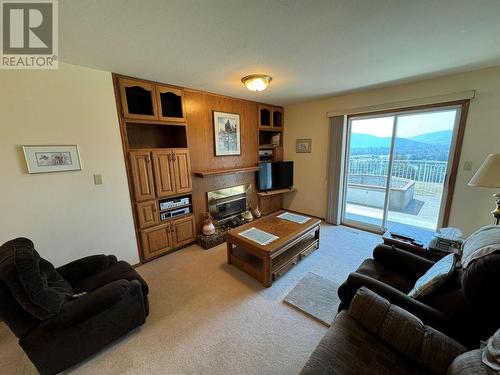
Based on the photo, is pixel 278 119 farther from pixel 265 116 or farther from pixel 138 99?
pixel 138 99

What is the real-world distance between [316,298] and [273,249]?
0.65 metres

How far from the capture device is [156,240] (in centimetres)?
288

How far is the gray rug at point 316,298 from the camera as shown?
189 centimetres

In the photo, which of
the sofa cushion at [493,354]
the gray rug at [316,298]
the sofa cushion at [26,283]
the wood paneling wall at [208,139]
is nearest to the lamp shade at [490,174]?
the sofa cushion at [493,354]

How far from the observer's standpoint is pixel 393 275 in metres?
1.75

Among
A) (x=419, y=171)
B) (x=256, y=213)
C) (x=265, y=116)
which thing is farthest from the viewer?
(x=265, y=116)

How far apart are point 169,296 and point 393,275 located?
2207 mm

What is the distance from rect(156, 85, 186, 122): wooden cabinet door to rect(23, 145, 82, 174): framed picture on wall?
1087 mm

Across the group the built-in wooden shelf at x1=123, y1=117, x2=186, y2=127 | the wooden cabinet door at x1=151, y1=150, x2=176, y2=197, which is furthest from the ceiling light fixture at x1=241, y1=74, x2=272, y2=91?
the wooden cabinet door at x1=151, y1=150, x2=176, y2=197

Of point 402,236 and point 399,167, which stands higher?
point 399,167

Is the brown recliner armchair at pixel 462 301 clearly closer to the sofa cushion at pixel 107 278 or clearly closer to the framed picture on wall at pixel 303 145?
the sofa cushion at pixel 107 278

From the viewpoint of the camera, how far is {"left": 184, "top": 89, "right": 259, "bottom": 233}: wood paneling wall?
317 cm

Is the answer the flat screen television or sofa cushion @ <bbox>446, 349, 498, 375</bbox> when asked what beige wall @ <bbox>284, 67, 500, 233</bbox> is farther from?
sofa cushion @ <bbox>446, 349, 498, 375</bbox>

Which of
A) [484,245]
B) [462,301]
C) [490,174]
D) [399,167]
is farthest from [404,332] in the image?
[399,167]
